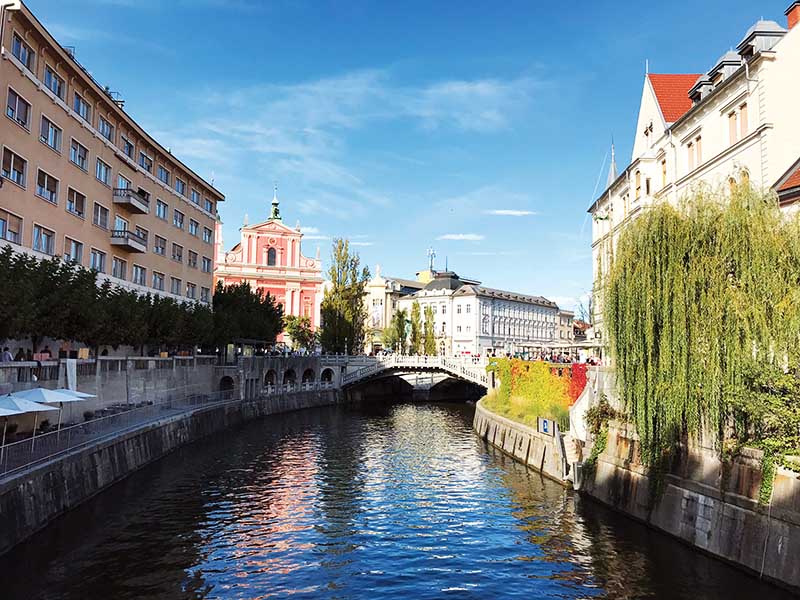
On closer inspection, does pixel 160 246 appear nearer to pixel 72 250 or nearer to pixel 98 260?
pixel 98 260

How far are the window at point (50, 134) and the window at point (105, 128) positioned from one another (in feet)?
21.1

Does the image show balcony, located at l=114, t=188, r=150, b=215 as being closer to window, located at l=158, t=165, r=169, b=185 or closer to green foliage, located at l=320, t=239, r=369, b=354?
window, located at l=158, t=165, r=169, b=185

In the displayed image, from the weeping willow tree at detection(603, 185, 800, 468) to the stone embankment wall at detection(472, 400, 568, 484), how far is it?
8.99m

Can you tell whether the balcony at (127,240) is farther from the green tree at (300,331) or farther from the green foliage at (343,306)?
the green tree at (300,331)

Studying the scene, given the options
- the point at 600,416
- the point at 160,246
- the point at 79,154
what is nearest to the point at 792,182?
the point at 600,416

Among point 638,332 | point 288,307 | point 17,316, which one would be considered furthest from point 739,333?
point 288,307

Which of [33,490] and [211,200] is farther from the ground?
[211,200]

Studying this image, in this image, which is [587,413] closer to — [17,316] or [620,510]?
[620,510]

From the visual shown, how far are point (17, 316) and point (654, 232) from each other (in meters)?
26.2

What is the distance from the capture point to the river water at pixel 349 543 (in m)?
18.3

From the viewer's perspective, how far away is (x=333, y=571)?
20.0 meters

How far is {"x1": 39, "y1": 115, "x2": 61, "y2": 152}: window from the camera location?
A: 131ft

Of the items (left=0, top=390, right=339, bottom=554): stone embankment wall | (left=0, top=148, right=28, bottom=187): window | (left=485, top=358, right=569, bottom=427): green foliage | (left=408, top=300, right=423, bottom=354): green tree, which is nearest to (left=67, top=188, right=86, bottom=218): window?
(left=0, top=148, right=28, bottom=187): window

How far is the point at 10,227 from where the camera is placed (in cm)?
3719
